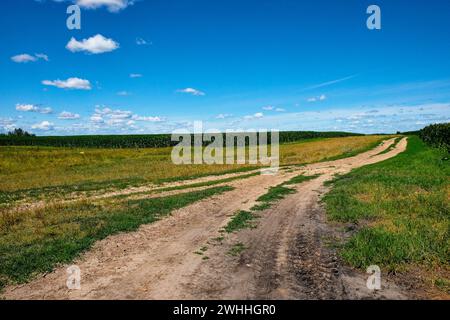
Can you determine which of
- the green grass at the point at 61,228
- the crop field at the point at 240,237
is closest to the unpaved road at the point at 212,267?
the crop field at the point at 240,237

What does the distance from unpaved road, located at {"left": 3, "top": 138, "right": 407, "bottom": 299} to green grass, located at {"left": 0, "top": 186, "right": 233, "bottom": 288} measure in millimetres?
526

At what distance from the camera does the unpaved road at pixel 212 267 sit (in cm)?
698

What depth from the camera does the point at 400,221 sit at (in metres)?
11.7

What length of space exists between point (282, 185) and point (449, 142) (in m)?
29.0

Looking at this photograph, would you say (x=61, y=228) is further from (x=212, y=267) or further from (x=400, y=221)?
(x=400, y=221)

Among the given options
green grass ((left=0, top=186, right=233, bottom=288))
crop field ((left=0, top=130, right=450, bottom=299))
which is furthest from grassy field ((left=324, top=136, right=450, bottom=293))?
green grass ((left=0, top=186, right=233, bottom=288))

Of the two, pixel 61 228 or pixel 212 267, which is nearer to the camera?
pixel 212 267

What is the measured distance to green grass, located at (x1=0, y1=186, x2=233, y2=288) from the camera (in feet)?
28.9

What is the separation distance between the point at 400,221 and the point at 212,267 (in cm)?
698

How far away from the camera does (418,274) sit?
7.82 meters

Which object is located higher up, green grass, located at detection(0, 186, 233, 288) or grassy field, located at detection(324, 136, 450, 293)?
grassy field, located at detection(324, 136, 450, 293)

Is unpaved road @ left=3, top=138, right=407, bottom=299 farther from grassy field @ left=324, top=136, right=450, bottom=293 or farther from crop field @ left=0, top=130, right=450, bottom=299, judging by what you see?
grassy field @ left=324, top=136, right=450, bottom=293

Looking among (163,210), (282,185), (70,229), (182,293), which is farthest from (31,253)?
(282,185)

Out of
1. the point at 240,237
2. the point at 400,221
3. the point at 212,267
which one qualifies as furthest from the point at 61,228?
the point at 400,221
